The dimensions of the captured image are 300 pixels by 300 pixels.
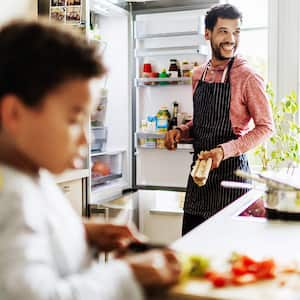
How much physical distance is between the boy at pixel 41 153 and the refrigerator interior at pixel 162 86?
259 centimetres

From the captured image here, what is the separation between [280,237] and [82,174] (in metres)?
1.79

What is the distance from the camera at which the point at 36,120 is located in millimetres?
846

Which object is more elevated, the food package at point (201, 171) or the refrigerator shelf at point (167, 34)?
the refrigerator shelf at point (167, 34)

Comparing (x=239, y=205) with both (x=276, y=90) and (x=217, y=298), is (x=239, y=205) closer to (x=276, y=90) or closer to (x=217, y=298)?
(x=217, y=298)

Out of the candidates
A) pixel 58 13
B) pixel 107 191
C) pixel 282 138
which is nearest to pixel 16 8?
pixel 58 13

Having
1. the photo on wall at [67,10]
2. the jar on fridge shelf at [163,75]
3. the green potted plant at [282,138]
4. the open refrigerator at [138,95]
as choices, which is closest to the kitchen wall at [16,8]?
the photo on wall at [67,10]

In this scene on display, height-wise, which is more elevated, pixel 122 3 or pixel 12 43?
pixel 122 3

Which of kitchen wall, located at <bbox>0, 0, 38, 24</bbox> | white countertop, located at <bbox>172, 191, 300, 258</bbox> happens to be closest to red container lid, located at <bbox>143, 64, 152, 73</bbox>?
kitchen wall, located at <bbox>0, 0, 38, 24</bbox>

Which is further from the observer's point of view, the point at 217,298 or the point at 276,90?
the point at 276,90

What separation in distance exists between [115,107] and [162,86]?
381 millimetres

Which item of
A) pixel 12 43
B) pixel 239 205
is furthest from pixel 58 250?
pixel 239 205

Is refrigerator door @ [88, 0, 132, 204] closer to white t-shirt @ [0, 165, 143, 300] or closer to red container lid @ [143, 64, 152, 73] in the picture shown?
red container lid @ [143, 64, 152, 73]

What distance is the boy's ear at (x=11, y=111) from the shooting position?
0.84 metres

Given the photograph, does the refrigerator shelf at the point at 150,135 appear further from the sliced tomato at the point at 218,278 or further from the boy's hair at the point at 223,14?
the sliced tomato at the point at 218,278
